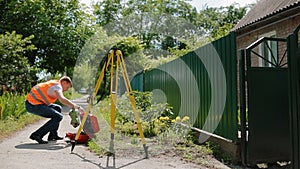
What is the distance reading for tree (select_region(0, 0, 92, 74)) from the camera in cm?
2061

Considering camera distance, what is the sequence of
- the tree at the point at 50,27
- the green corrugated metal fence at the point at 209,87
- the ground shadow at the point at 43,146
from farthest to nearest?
1. the tree at the point at 50,27
2. the ground shadow at the point at 43,146
3. the green corrugated metal fence at the point at 209,87

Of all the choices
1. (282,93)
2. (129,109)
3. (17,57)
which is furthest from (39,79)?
(282,93)

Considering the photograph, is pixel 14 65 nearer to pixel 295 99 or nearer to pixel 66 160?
pixel 66 160

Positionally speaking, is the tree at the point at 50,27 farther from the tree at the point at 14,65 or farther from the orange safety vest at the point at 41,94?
the orange safety vest at the point at 41,94

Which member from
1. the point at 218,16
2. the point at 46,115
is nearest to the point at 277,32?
the point at 46,115

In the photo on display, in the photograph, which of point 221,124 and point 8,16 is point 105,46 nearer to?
point 8,16

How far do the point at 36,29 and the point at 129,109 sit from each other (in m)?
14.8

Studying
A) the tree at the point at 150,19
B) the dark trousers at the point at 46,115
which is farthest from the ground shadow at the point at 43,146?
the tree at the point at 150,19

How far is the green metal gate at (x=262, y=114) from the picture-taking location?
186 inches

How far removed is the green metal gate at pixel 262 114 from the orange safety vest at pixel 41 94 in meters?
4.13

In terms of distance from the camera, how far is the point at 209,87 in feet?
20.1

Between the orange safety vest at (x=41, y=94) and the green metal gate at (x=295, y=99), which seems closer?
the green metal gate at (x=295, y=99)

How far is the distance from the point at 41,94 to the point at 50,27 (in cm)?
1566

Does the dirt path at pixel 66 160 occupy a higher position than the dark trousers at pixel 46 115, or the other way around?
the dark trousers at pixel 46 115
